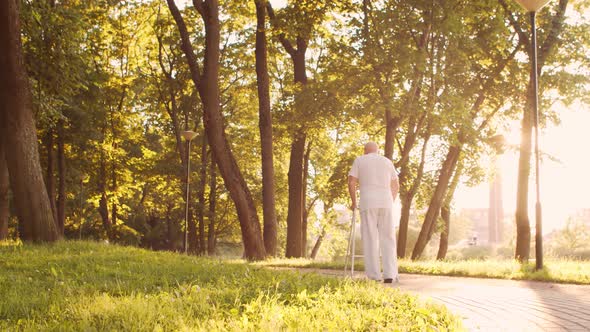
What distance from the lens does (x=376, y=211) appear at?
936 centimetres

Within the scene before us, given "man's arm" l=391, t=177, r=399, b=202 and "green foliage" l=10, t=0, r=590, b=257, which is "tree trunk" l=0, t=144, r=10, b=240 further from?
"man's arm" l=391, t=177, r=399, b=202

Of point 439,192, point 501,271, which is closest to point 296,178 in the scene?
point 439,192

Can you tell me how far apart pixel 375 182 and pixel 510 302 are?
2.75m

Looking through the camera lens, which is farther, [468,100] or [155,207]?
[155,207]

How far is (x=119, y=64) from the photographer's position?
113ft

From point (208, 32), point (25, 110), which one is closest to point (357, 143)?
point (208, 32)

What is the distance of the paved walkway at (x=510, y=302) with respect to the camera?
5.90 meters

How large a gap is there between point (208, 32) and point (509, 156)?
12.1 meters

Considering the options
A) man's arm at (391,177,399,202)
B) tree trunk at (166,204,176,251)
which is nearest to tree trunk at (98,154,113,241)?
tree trunk at (166,204,176,251)

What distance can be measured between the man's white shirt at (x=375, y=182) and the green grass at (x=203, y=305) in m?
1.64

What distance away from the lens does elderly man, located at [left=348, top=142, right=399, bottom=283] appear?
923 centimetres

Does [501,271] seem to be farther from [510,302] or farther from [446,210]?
[446,210]

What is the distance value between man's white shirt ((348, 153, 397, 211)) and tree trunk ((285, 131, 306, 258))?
12.6 meters

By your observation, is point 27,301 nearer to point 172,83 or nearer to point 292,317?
point 292,317
